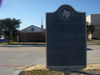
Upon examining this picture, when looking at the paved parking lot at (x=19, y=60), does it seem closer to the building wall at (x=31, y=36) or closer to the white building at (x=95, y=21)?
the building wall at (x=31, y=36)

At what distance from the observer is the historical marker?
271 inches

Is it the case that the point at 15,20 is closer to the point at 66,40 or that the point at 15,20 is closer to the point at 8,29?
the point at 8,29

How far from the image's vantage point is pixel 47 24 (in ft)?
22.7

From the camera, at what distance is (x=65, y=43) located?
22.7 ft

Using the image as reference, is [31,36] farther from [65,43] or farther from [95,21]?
[65,43]

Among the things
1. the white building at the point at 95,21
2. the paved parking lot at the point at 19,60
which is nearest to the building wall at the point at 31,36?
the white building at the point at 95,21

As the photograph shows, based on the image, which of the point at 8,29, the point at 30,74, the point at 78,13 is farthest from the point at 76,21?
the point at 8,29

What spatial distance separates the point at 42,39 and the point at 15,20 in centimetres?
1102

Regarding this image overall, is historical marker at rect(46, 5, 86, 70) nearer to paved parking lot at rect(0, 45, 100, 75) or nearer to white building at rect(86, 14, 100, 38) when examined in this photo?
paved parking lot at rect(0, 45, 100, 75)

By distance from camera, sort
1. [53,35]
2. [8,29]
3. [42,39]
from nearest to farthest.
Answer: [53,35]
[8,29]
[42,39]

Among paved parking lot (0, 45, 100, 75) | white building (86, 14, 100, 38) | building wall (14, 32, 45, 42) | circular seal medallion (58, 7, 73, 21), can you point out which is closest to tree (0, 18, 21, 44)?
building wall (14, 32, 45, 42)

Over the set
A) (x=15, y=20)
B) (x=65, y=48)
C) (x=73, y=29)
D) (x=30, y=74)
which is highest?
(x=15, y=20)

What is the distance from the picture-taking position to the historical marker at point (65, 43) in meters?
6.89

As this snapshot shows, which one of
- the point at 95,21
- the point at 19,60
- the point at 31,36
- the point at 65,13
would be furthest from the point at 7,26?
the point at 65,13
